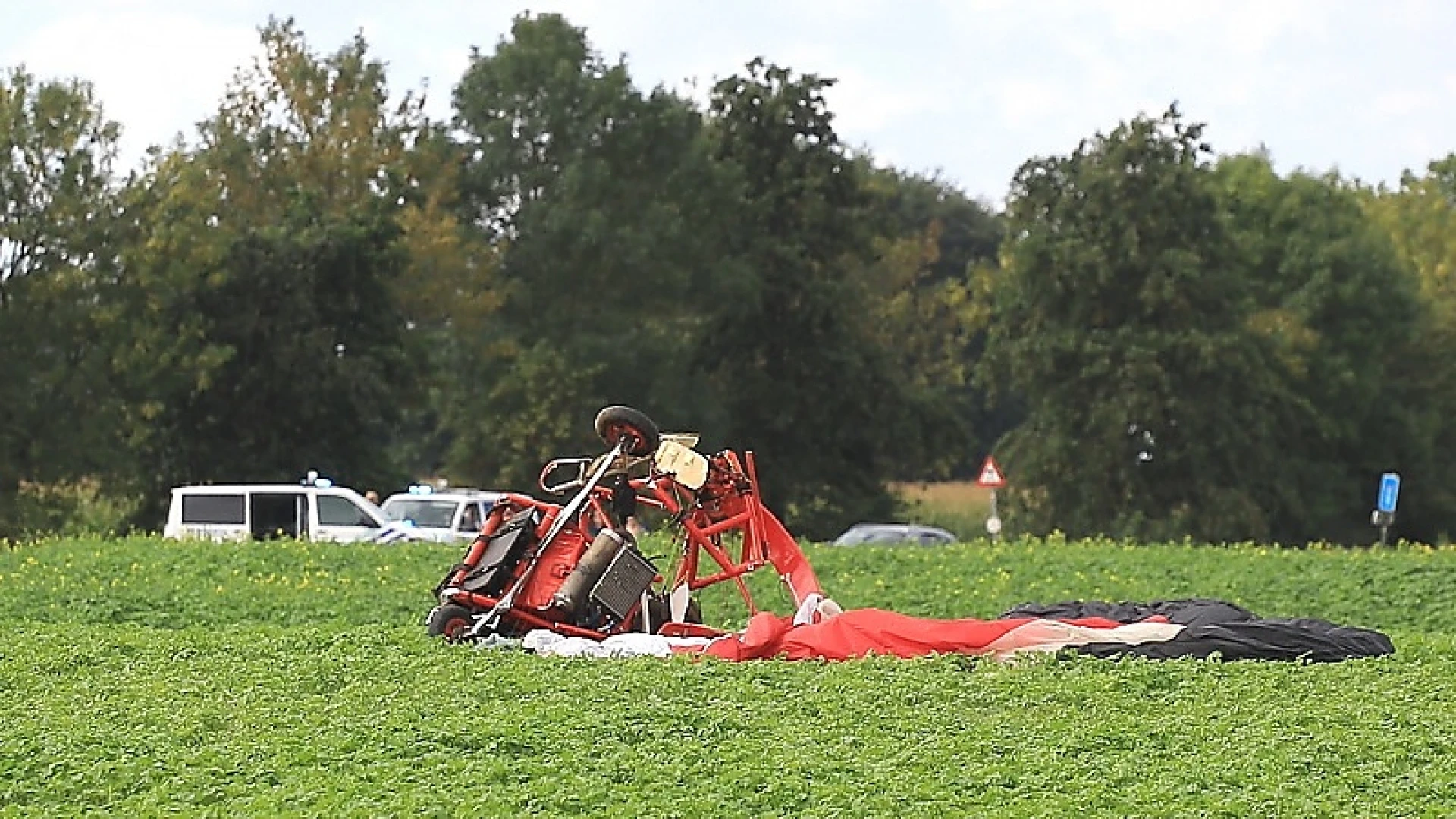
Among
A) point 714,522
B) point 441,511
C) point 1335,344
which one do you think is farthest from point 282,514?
point 1335,344

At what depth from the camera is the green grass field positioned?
28.6 feet

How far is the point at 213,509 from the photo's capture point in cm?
3506

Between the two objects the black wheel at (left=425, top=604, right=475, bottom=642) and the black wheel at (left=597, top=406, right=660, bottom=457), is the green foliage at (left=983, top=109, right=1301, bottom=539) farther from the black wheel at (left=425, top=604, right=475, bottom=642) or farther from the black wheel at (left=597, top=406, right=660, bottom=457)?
the black wheel at (left=425, top=604, right=475, bottom=642)

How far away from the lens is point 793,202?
5469cm

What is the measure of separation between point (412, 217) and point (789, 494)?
11496mm

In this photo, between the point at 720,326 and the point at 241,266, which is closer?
the point at 241,266

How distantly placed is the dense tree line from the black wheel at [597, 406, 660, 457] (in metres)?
28.0

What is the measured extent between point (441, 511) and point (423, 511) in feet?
1.02

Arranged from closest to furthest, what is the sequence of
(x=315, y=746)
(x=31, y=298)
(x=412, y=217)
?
(x=315, y=746) < (x=31, y=298) < (x=412, y=217)

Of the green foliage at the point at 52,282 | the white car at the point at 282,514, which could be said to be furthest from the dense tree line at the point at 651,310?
the white car at the point at 282,514

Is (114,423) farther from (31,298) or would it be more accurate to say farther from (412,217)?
(412,217)

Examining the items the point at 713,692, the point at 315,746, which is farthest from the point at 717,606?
the point at 315,746

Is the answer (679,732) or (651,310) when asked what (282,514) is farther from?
(679,732)

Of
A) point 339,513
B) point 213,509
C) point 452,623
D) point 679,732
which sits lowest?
point 213,509
